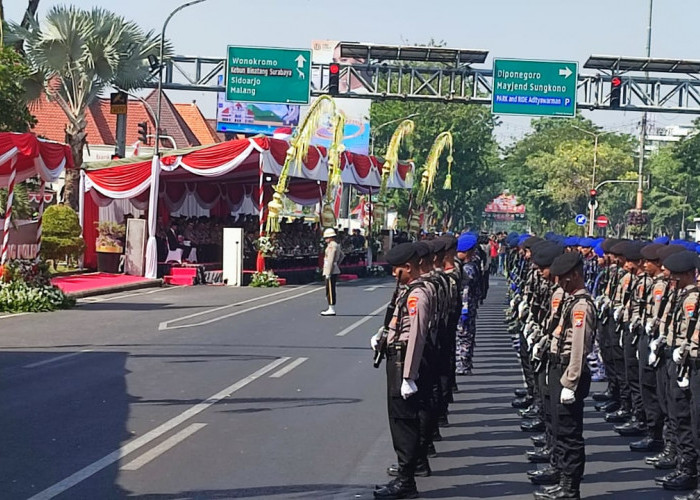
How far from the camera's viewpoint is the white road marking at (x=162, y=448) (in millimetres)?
8215

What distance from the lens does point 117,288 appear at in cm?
2716

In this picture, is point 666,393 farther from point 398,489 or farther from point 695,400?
point 398,489

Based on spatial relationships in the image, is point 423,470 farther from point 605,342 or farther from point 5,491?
point 605,342

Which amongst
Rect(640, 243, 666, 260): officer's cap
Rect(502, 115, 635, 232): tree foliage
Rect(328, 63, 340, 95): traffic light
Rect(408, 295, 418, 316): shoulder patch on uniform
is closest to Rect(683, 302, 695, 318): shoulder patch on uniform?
Rect(640, 243, 666, 260): officer's cap

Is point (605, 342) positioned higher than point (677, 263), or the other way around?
point (677, 263)

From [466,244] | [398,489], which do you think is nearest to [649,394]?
[398,489]

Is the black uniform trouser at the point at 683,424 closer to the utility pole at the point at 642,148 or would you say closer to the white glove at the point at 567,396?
the white glove at the point at 567,396

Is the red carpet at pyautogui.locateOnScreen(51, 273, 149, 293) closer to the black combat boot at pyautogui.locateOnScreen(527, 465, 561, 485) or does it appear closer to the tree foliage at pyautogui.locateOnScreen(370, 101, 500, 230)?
the black combat boot at pyautogui.locateOnScreen(527, 465, 561, 485)

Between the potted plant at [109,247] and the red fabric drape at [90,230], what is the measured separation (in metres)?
0.59

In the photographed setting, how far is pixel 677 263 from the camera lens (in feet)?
27.8

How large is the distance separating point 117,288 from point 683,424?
2062cm

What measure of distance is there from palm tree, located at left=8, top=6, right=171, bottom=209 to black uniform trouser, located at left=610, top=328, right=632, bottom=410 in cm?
2281

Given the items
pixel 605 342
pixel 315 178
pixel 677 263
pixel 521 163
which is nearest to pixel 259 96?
pixel 315 178

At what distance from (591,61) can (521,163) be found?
57859 millimetres
